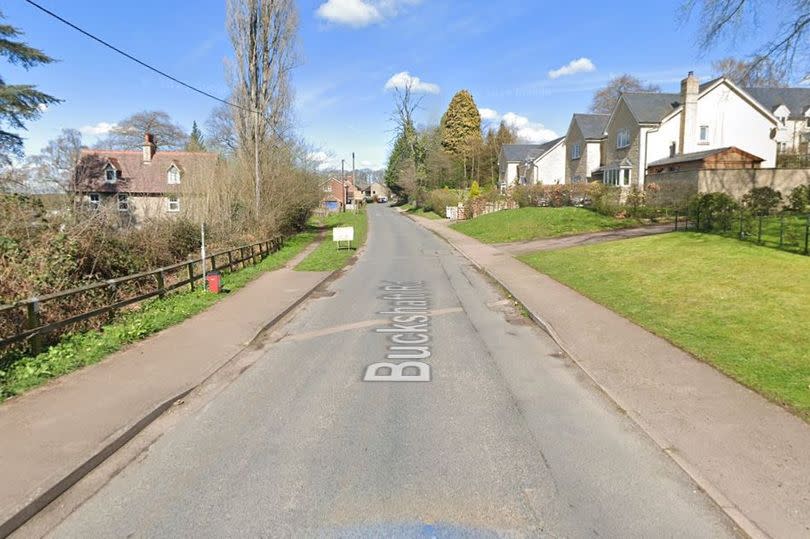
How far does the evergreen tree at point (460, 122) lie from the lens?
7488 cm

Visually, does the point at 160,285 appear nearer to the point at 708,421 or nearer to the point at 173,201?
the point at 708,421

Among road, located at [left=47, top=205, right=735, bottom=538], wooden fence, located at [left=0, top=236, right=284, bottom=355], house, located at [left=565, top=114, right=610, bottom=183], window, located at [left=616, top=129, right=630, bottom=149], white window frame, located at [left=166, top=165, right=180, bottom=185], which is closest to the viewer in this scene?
road, located at [left=47, top=205, right=735, bottom=538]

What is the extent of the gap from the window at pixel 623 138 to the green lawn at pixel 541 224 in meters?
12.6

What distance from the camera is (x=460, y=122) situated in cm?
7538

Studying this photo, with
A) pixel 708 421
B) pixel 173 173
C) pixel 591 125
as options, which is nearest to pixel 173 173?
pixel 173 173

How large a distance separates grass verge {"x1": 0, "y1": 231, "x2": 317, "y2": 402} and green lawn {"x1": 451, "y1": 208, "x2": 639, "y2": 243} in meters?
17.8

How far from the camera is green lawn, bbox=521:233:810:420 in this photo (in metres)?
6.57

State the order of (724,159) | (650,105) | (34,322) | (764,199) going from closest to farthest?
(34,322) < (764,199) < (724,159) < (650,105)

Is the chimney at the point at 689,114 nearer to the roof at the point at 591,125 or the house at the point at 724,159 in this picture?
the house at the point at 724,159

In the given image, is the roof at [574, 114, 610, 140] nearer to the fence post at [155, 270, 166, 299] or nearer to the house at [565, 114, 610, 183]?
the house at [565, 114, 610, 183]

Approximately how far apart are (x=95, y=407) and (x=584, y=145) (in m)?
48.0

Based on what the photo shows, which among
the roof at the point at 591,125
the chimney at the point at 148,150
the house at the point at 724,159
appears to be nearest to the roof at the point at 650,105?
the roof at the point at 591,125

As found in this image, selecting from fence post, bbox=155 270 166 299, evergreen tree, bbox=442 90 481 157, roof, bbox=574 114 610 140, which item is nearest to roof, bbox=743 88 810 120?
roof, bbox=574 114 610 140

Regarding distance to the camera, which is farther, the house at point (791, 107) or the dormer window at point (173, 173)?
the house at point (791, 107)
